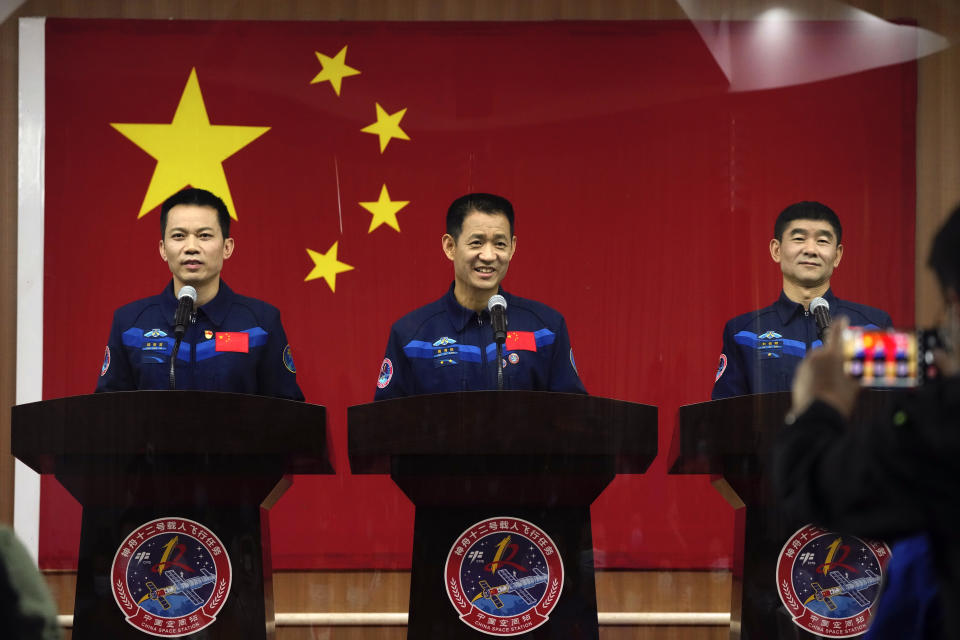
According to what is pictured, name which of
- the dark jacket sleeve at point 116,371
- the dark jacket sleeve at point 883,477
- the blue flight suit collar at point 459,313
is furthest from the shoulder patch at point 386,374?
the dark jacket sleeve at point 883,477

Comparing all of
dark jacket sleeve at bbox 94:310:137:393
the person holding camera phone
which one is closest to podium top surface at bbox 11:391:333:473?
dark jacket sleeve at bbox 94:310:137:393

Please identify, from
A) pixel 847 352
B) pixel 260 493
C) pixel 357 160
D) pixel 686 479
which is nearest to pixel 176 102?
pixel 357 160

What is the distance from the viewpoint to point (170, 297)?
11.1ft

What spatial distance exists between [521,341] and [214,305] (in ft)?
3.03

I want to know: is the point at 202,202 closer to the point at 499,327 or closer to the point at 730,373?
the point at 499,327

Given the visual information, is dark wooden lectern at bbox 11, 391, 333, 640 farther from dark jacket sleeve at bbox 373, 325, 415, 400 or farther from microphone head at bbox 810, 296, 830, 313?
microphone head at bbox 810, 296, 830, 313

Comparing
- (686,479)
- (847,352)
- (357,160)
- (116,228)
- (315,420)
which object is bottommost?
(686,479)

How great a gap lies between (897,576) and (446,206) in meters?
2.54

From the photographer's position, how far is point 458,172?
379cm

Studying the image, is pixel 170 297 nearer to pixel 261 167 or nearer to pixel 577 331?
pixel 261 167

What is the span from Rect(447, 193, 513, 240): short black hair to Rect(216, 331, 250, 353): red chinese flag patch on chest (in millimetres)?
757

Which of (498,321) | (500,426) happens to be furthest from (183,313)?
(500,426)

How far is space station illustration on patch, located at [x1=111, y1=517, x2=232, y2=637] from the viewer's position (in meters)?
2.43

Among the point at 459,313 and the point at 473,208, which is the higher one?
the point at 473,208
